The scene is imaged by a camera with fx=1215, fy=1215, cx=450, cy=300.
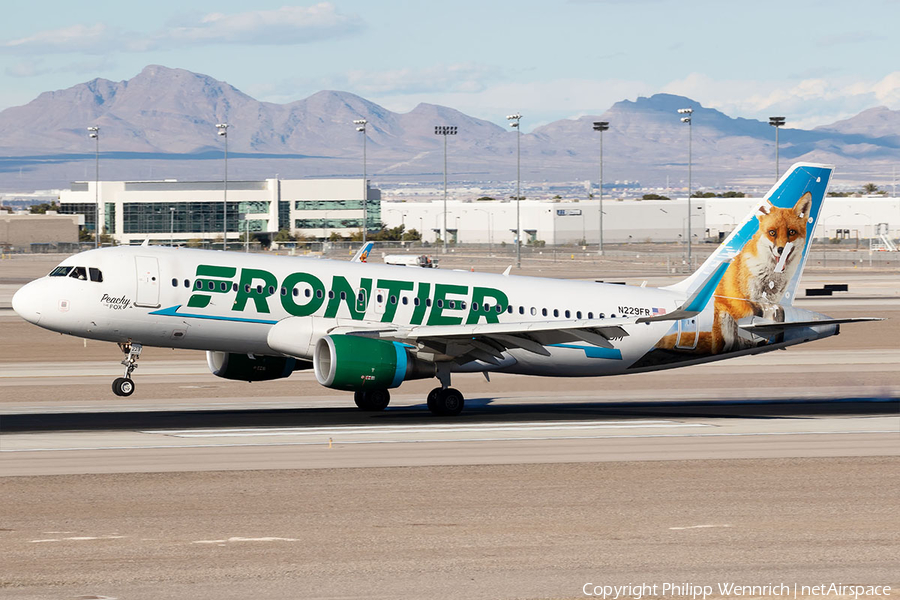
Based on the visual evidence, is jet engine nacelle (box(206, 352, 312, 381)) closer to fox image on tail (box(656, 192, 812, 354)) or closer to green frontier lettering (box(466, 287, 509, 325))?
green frontier lettering (box(466, 287, 509, 325))

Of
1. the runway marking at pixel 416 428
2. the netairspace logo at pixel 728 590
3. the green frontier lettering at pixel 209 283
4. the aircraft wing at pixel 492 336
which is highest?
the green frontier lettering at pixel 209 283

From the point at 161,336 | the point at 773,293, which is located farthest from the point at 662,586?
the point at 773,293

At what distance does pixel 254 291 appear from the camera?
3603cm

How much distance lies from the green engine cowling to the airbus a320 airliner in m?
0.04

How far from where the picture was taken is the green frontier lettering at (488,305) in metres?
38.3

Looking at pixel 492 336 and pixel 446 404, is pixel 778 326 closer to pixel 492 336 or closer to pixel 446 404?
pixel 492 336

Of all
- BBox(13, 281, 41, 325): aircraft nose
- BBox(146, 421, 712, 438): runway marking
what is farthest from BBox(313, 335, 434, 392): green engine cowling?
BBox(13, 281, 41, 325): aircraft nose

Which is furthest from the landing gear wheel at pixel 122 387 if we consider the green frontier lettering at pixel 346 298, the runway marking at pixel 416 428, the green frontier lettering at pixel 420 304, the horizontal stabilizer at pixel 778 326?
the horizontal stabilizer at pixel 778 326

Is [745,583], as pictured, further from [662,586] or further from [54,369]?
[54,369]

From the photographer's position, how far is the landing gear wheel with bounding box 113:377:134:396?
3650 cm

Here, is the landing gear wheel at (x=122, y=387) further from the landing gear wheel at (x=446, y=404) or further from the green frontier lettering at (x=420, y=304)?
the landing gear wheel at (x=446, y=404)

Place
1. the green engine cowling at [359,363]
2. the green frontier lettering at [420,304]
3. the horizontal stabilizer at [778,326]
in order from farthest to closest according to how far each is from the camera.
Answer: the horizontal stabilizer at [778,326] < the green frontier lettering at [420,304] < the green engine cowling at [359,363]

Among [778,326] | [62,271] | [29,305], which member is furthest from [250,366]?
[778,326]

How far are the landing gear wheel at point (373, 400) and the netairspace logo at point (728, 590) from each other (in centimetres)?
2102
